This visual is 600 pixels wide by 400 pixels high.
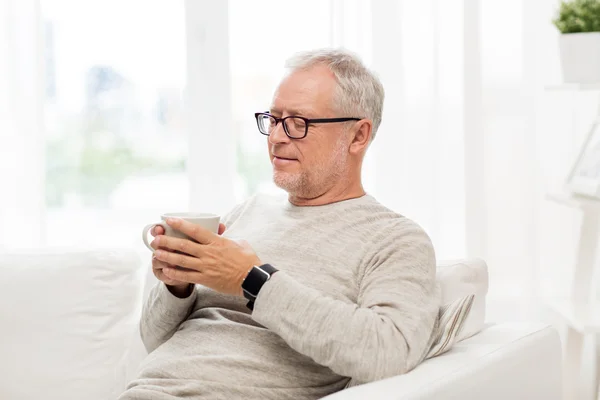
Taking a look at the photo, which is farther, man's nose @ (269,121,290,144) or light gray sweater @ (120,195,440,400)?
man's nose @ (269,121,290,144)

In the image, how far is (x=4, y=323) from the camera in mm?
2105

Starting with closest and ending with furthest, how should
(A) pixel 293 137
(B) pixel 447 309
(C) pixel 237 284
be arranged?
(C) pixel 237 284 → (B) pixel 447 309 → (A) pixel 293 137

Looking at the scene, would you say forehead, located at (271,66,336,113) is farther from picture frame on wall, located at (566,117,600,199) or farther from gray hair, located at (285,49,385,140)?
picture frame on wall, located at (566,117,600,199)

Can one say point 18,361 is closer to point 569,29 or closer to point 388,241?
point 388,241

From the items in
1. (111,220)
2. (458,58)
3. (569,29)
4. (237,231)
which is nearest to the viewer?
(237,231)

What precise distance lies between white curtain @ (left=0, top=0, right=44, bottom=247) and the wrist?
4.77 feet

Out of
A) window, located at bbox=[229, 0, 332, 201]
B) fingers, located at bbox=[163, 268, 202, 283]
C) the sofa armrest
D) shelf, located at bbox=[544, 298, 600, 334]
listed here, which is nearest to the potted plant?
shelf, located at bbox=[544, 298, 600, 334]

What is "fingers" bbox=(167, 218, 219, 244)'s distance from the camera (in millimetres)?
1472

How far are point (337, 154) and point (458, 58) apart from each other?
1212 millimetres

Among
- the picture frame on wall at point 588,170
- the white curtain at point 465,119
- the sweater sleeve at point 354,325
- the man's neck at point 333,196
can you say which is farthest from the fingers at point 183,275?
the white curtain at point 465,119

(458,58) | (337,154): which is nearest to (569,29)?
(458,58)

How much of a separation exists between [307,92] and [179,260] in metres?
0.51

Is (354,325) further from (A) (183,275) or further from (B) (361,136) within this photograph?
(B) (361,136)

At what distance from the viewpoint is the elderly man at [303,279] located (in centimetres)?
149
